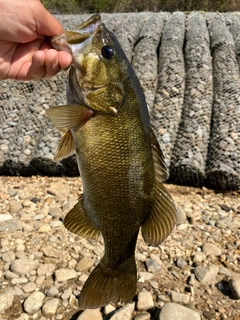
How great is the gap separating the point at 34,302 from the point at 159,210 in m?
1.91

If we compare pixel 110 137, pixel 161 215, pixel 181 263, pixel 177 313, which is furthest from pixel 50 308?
pixel 110 137

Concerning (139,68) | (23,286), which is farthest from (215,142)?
(23,286)

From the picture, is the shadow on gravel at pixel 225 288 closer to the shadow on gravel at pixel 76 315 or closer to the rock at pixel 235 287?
the rock at pixel 235 287

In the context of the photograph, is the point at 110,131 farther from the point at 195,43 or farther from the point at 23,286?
the point at 195,43

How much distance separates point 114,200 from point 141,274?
6.61 ft

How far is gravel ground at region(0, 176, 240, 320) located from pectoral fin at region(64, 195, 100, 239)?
4.21ft

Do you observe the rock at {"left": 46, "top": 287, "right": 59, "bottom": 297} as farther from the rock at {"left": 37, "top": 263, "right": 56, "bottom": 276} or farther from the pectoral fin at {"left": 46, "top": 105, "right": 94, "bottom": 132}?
the pectoral fin at {"left": 46, "top": 105, "right": 94, "bottom": 132}

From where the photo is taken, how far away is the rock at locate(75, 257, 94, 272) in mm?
3986

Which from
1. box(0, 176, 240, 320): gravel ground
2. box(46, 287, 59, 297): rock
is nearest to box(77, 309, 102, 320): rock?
box(0, 176, 240, 320): gravel ground

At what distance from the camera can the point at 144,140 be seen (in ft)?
6.91

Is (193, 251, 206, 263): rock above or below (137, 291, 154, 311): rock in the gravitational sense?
below

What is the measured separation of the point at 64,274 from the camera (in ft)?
12.8

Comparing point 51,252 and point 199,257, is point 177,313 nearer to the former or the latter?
point 199,257

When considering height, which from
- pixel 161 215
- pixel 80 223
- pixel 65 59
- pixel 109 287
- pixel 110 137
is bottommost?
pixel 109 287
